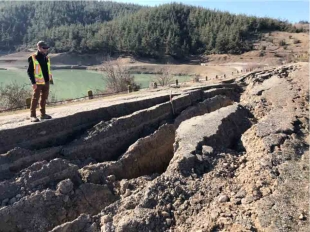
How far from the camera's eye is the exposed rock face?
17.2 feet

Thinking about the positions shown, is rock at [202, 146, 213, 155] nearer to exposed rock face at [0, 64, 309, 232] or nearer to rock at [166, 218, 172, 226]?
exposed rock face at [0, 64, 309, 232]

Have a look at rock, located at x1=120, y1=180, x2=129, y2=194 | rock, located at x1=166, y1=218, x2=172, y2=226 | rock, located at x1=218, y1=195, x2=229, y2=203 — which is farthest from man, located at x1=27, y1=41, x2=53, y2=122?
rock, located at x1=218, y1=195, x2=229, y2=203

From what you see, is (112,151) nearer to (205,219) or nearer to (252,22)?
(205,219)

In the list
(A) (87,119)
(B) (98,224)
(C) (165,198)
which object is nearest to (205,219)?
(C) (165,198)

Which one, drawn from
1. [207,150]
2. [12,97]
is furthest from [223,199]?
[12,97]

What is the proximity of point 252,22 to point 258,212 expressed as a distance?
6674 cm

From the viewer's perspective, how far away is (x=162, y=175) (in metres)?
6.18

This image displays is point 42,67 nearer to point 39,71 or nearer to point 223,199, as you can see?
point 39,71

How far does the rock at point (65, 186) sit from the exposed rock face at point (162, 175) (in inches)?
0.6

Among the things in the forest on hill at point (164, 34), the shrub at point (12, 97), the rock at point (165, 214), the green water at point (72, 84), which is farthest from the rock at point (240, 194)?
the forest on hill at point (164, 34)

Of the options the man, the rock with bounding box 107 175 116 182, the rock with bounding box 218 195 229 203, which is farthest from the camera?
the man

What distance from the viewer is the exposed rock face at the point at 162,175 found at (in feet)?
17.2

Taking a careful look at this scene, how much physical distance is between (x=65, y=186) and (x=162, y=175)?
1597mm

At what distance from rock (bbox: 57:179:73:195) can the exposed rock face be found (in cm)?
2
